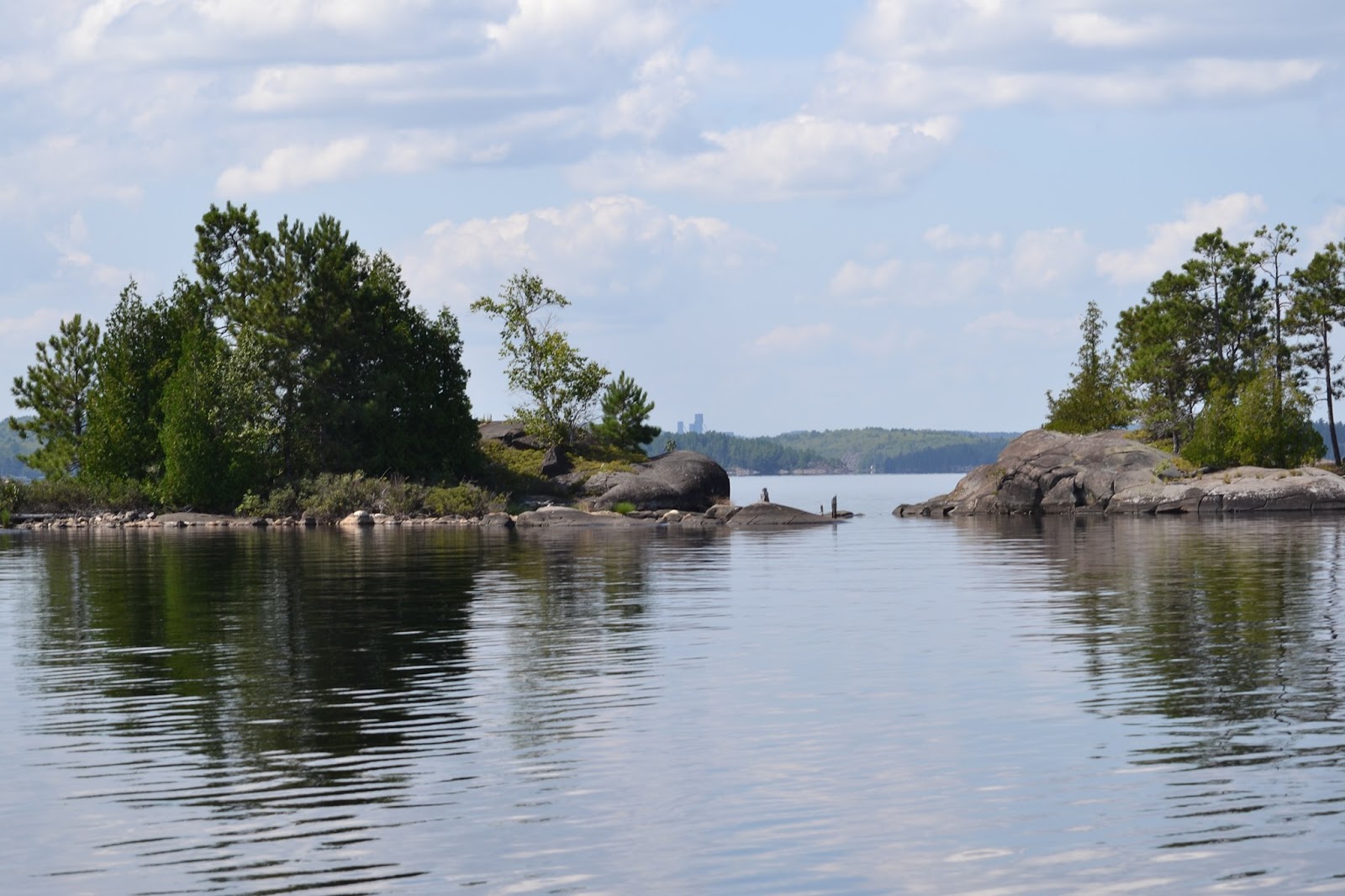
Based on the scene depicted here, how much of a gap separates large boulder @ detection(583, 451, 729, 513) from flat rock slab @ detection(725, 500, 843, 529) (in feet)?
21.1

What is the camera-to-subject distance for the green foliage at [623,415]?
331 feet

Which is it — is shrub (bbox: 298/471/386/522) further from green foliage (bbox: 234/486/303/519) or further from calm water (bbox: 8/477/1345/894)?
calm water (bbox: 8/477/1345/894)

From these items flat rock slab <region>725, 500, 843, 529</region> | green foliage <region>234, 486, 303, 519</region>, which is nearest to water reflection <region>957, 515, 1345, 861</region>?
flat rock slab <region>725, 500, 843, 529</region>

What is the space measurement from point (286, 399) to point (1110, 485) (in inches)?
1814

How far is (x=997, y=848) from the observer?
11.9 m

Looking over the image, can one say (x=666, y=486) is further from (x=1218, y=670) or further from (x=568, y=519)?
(x=1218, y=670)

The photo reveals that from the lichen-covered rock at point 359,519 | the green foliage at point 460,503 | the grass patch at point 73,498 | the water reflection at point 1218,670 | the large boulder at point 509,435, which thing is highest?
the large boulder at point 509,435

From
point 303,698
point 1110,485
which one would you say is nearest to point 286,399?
point 1110,485

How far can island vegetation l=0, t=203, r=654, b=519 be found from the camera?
3302 inches

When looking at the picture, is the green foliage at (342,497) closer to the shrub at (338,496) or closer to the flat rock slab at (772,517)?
the shrub at (338,496)

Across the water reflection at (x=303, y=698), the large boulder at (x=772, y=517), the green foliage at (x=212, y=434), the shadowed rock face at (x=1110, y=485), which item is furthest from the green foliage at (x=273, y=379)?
the water reflection at (x=303, y=698)

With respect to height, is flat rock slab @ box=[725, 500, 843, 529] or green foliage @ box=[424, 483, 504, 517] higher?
green foliage @ box=[424, 483, 504, 517]

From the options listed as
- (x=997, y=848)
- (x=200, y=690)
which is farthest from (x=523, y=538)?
(x=997, y=848)

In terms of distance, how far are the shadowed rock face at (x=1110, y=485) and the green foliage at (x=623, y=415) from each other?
64.0 ft
